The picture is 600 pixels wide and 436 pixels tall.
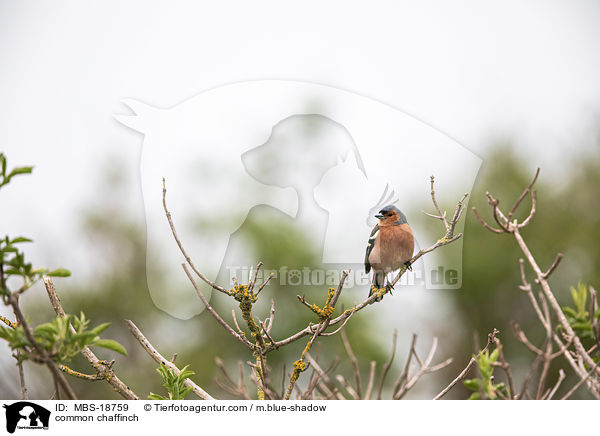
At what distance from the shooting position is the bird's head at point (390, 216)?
229 cm

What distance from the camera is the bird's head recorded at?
2.29 metres

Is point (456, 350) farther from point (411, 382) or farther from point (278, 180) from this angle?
point (411, 382)

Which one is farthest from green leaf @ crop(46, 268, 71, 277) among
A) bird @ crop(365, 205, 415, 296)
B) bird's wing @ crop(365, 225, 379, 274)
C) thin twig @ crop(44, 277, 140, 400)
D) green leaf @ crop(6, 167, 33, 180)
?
bird's wing @ crop(365, 225, 379, 274)

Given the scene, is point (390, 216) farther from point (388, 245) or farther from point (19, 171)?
point (19, 171)

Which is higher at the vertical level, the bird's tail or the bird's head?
the bird's head

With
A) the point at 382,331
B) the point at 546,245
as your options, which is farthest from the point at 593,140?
the point at 382,331

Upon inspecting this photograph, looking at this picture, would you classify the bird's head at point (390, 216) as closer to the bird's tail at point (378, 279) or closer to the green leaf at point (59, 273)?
the bird's tail at point (378, 279)

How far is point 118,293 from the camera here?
716 centimetres

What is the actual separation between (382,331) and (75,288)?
4143 mm

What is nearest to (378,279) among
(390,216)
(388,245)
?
(388,245)
